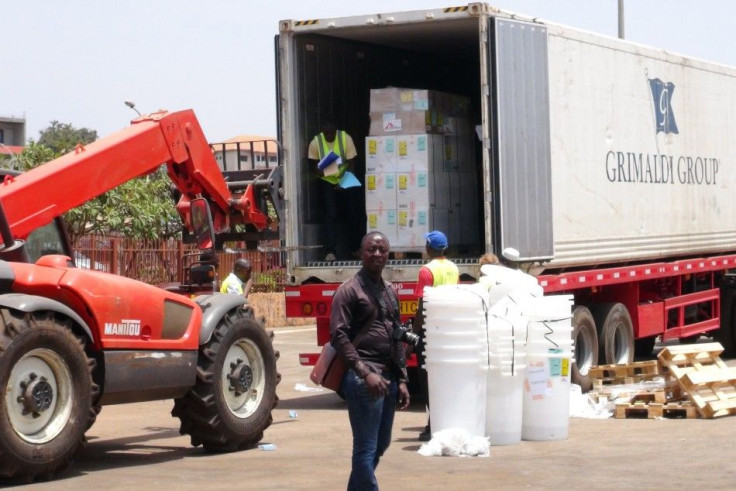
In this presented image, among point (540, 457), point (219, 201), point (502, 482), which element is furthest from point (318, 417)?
point (502, 482)

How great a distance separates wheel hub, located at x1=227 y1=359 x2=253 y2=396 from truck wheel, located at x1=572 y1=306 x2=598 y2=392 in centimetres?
506

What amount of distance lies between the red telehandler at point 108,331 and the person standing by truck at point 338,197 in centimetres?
264

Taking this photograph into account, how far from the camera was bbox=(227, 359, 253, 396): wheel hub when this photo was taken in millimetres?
11594

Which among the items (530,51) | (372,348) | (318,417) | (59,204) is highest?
(530,51)

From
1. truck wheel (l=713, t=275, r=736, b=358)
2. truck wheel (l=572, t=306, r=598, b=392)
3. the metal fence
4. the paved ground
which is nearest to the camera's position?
the paved ground

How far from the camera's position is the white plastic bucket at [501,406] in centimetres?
1159

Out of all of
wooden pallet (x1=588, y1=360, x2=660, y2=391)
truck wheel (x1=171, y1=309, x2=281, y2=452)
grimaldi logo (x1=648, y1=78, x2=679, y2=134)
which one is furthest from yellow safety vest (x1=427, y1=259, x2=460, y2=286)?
grimaldi logo (x1=648, y1=78, x2=679, y2=134)

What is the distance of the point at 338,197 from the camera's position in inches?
623

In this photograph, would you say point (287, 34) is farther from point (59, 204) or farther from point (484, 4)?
point (59, 204)

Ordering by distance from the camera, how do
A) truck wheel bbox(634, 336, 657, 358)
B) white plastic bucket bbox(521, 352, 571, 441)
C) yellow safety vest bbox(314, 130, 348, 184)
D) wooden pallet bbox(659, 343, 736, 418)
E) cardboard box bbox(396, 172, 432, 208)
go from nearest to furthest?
white plastic bucket bbox(521, 352, 571, 441)
wooden pallet bbox(659, 343, 736, 418)
cardboard box bbox(396, 172, 432, 208)
yellow safety vest bbox(314, 130, 348, 184)
truck wheel bbox(634, 336, 657, 358)

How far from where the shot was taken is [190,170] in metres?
12.5

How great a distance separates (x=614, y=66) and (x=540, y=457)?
7210 millimetres

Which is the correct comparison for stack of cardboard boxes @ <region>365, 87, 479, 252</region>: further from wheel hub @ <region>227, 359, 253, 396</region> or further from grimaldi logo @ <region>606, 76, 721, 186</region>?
wheel hub @ <region>227, 359, 253, 396</region>

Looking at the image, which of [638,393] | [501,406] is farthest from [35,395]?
[638,393]
